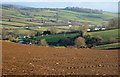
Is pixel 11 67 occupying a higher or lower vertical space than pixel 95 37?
higher

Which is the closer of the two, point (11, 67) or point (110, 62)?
point (11, 67)

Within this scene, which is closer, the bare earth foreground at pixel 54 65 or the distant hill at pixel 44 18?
the bare earth foreground at pixel 54 65

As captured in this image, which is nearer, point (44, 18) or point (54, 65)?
point (54, 65)

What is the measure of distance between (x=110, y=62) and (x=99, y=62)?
54 cm

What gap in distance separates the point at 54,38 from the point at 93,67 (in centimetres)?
4636

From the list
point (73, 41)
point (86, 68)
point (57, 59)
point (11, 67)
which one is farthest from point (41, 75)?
point (73, 41)

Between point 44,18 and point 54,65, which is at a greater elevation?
point 54,65

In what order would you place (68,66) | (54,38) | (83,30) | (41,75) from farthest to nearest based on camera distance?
1. (83,30)
2. (54,38)
3. (68,66)
4. (41,75)

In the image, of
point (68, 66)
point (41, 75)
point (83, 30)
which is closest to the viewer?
point (41, 75)

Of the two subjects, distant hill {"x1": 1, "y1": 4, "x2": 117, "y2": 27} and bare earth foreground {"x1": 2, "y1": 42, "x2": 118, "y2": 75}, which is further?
distant hill {"x1": 1, "y1": 4, "x2": 117, "y2": 27}

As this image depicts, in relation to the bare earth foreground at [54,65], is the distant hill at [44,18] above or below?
below

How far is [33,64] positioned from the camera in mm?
11703

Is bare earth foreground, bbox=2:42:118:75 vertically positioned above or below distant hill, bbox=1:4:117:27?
above

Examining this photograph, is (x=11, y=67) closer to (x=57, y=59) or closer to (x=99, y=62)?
(x=57, y=59)
